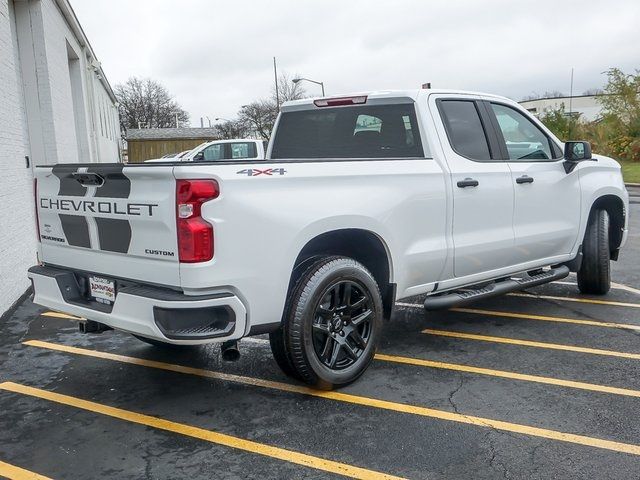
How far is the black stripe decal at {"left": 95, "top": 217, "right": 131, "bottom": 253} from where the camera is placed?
3.48m

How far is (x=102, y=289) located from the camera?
3691 mm

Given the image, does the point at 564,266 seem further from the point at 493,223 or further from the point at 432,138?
the point at 432,138

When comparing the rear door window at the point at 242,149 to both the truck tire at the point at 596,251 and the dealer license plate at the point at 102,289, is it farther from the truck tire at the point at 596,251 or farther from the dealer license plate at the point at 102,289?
the dealer license plate at the point at 102,289

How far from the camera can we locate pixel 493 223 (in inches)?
193

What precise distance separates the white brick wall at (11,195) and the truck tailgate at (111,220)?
2568 mm

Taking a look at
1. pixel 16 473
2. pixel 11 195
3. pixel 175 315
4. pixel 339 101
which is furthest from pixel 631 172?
pixel 16 473

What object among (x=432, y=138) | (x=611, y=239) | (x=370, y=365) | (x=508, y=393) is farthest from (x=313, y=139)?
(x=611, y=239)

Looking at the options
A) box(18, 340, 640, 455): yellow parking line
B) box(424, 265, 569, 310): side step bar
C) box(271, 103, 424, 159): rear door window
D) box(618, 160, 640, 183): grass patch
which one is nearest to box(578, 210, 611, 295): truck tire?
box(424, 265, 569, 310): side step bar

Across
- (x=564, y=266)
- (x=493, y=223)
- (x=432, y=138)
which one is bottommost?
(x=564, y=266)

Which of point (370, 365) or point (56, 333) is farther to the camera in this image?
point (56, 333)

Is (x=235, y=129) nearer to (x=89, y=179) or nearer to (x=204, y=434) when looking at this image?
(x=89, y=179)

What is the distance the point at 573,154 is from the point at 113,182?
415 cm

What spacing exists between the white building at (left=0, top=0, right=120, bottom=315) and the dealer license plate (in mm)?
2939

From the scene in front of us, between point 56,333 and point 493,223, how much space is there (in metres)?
4.09
